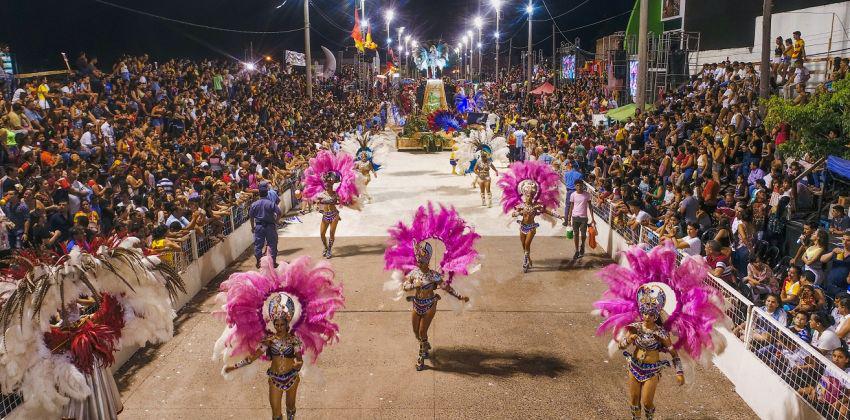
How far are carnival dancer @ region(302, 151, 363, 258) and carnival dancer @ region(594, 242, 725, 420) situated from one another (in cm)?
726

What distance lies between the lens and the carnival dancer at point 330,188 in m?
12.7

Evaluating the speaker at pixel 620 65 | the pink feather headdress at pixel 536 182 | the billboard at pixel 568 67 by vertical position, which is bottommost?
the pink feather headdress at pixel 536 182

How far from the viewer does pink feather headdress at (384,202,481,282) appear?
7836 millimetres

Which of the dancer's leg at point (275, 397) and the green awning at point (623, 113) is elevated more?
the green awning at point (623, 113)

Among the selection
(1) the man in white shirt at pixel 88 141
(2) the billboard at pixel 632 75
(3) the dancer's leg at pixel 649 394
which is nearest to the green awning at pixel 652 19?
(2) the billboard at pixel 632 75

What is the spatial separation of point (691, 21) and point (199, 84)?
66.6 ft

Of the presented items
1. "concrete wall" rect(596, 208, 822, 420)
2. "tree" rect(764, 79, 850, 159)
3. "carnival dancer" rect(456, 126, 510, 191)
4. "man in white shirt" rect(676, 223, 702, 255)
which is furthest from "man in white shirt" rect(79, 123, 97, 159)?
"tree" rect(764, 79, 850, 159)

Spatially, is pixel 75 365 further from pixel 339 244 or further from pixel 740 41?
pixel 740 41

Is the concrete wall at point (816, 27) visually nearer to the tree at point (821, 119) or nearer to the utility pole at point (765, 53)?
the utility pole at point (765, 53)

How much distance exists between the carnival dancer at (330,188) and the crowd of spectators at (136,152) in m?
1.26

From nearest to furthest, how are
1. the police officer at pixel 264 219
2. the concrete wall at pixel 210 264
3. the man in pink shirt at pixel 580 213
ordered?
the concrete wall at pixel 210 264 → the police officer at pixel 264 219 → the man in pink shirt at pixel 580 213

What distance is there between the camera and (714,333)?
613cm

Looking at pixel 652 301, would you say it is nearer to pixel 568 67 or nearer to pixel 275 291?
pixel 275 291

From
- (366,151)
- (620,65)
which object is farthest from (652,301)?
(620,65)
